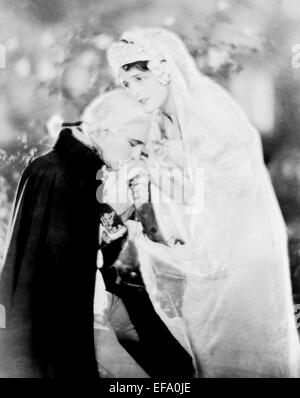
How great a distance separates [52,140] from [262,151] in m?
1.18

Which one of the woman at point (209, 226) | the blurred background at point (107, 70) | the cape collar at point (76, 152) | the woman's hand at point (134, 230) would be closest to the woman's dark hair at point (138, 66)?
the woman at point (209, 226)

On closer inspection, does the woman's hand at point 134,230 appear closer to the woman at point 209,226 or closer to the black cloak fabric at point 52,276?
the woman at point 209,226

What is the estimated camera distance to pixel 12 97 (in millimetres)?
2828

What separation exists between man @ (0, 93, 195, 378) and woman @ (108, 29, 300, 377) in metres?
0.26

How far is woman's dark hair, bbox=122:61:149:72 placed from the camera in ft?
9.18

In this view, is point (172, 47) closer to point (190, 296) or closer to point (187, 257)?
point (187, 257)

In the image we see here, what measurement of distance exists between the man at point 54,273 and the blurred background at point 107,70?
5.9 inches

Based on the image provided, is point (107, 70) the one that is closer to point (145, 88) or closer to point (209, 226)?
point (145, 88)

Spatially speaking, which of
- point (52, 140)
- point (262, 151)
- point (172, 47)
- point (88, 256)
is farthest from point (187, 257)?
point (172, 47)

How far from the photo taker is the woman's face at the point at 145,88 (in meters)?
2.80

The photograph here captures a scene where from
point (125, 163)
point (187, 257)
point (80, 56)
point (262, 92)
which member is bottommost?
point (187, 257)

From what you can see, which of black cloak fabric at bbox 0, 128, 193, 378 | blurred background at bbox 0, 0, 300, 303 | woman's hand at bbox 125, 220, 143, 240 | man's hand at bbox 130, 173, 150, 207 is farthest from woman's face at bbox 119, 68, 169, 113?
woman's hand at bbox 125, 220, 143, 240

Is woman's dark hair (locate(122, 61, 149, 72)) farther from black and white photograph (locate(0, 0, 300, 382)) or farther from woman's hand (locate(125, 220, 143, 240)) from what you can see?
woman's hand (locate(125, 220, 143, 240))

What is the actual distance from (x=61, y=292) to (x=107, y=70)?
125 cm
